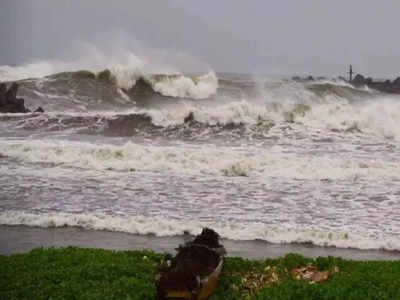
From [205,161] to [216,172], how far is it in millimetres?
1301

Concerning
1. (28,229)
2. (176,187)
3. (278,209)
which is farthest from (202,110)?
(28,229)

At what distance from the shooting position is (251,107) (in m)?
27.6

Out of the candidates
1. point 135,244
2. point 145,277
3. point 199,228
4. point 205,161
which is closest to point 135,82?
point 205,161

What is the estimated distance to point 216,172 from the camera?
15.8 metres

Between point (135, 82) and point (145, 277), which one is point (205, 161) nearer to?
point (145, 277)

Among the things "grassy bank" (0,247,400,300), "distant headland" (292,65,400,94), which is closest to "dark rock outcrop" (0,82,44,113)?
"grassy bank" (0,247,400,300)

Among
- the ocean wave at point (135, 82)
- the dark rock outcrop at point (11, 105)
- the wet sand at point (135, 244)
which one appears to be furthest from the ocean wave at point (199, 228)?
the ocean wave at point (135, 82)

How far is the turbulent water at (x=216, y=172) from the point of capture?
10.6 m

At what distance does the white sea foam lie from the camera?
51.9ft

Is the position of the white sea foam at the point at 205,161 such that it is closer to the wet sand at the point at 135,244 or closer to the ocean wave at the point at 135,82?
the wet sand at the point at 135,244

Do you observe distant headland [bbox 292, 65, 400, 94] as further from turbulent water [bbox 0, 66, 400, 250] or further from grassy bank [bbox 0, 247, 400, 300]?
grassy bank [bbox 0, 247, 400, 300]

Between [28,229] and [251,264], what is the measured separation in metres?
4.95

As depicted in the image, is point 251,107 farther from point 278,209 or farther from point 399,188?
point 278,209

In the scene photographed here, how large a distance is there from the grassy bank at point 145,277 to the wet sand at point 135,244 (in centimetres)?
119
